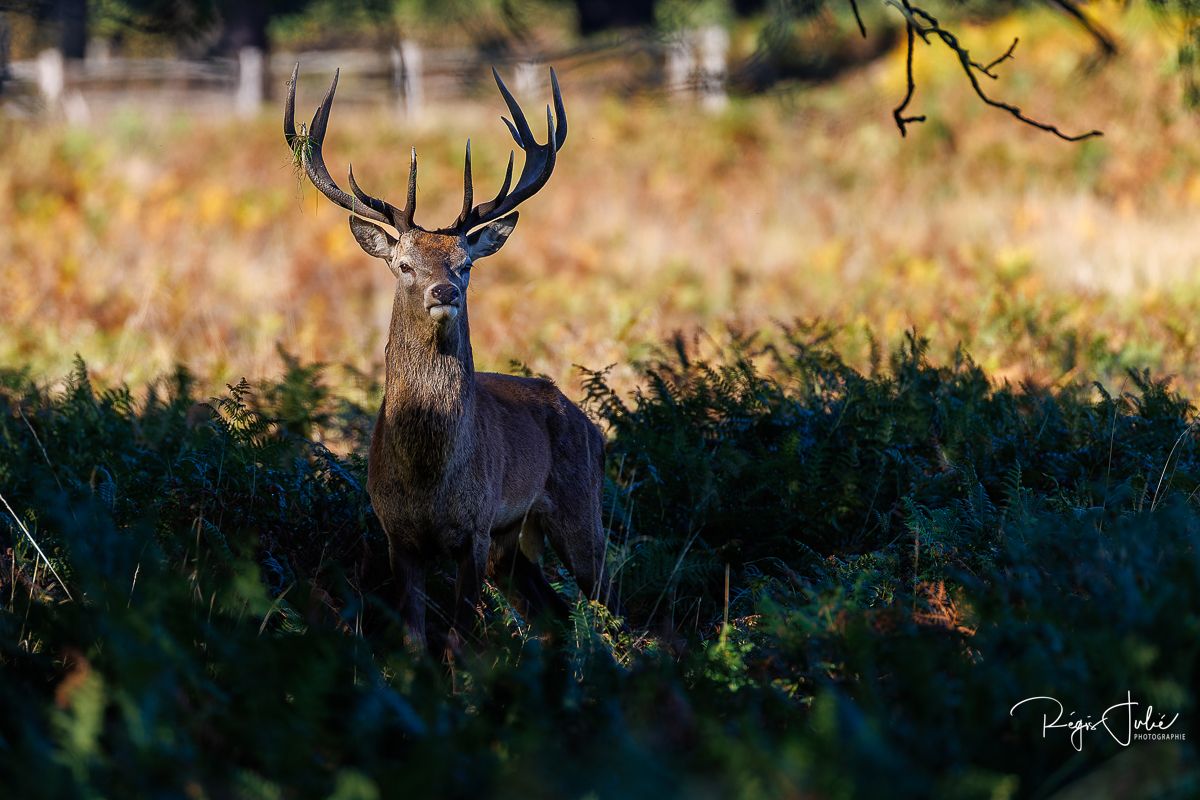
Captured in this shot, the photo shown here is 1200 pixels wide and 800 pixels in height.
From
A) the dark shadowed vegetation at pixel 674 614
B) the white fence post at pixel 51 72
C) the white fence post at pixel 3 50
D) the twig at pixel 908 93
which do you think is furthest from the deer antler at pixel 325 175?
the white fence post at pixel 51 72

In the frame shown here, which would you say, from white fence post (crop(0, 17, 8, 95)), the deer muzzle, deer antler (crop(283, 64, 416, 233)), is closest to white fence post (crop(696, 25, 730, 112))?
white fence post (crop(0, 17, 8, 95))

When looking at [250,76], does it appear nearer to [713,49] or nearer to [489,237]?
[713,49]

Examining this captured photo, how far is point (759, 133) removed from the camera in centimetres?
1944

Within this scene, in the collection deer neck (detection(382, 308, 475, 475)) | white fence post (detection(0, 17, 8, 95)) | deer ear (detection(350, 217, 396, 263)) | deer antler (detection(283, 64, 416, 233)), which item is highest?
white fence post (detection(0, 17, 8, 95))

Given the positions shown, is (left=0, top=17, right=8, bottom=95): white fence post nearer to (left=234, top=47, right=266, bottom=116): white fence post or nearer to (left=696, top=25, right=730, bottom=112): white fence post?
(left=696, top=25, right=730, bottom=112): white fence post

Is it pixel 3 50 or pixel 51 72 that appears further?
pixel 51 72

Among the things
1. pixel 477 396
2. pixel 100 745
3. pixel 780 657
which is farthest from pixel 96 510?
pixel 780 657

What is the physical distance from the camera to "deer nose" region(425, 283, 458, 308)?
498cm

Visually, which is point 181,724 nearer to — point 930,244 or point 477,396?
point 477,396

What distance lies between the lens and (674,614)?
5789 millimetres

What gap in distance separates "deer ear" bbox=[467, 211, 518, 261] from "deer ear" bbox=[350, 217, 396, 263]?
337 mm

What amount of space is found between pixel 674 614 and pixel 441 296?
6.02ft

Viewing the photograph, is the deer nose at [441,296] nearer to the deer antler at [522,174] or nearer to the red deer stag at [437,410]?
the red deer stag at [437,410]

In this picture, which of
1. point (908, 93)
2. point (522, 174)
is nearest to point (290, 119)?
point (522, 174)
